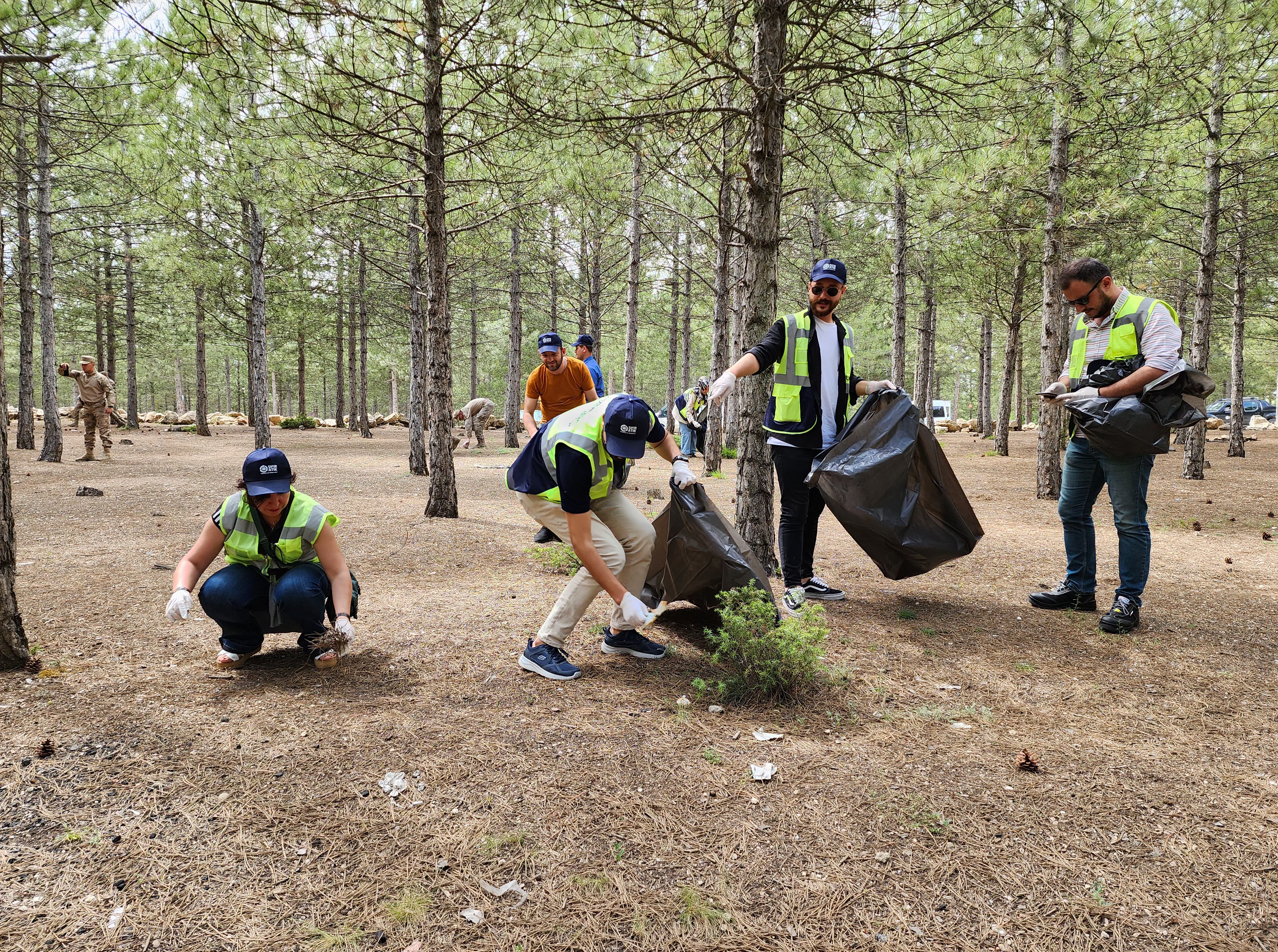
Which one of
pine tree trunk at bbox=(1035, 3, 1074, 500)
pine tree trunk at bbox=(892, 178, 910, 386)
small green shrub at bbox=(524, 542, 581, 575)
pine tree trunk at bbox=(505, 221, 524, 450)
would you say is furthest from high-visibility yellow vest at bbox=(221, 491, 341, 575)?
pine tree trunk at bbox=(505, 221, 524, 450)

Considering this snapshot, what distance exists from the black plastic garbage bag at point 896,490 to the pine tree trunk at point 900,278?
31.9 ft

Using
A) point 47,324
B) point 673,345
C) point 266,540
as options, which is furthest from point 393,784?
point 673,345

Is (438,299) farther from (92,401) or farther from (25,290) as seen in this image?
(25,290)

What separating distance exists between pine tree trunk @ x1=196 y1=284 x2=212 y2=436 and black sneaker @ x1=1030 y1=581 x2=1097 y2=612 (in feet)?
65.8

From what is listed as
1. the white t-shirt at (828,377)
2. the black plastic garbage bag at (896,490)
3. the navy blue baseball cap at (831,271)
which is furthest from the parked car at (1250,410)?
the navy blue baseball cap at (831,271)

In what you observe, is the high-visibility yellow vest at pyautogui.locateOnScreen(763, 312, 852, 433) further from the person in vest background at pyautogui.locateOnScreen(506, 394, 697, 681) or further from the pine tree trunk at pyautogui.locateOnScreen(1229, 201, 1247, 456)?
the pine tree trunk at pyautogui.locateOnScreen(1229, 201, 1247, 456)

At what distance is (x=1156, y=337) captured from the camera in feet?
11.9

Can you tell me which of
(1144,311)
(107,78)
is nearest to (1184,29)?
(1144,311)

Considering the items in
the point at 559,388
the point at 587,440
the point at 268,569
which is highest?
the point at 559,388

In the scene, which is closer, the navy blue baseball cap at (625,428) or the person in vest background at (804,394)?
the navy blue baseball cap at (625,428)

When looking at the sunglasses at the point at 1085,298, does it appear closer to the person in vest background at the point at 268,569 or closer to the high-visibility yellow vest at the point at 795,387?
the high-visibility yellow vest at the point at 795,387

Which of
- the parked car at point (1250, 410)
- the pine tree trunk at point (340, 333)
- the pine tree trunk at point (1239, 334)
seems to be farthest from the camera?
the parked car at point (1250, 410)

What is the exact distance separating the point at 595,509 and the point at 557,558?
1.77 metres

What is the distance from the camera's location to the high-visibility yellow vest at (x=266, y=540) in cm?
305
